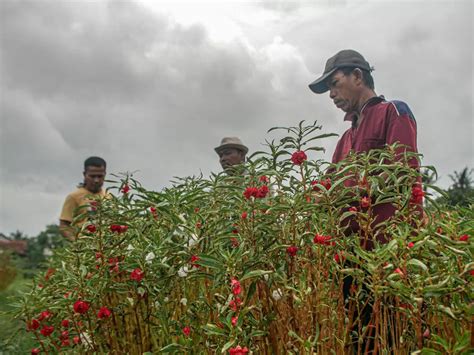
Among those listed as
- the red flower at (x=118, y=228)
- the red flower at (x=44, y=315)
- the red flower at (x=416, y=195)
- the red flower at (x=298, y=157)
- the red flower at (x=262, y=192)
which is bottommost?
the red flower at (x=44, y=315)

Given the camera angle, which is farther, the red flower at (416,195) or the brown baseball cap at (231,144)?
the brown baseball cap at (231,144)

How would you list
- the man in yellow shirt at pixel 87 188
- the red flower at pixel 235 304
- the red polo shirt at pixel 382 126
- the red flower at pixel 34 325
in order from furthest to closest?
the man in yellow shirt at pixel 87 188 < the red polo shirt at pixel 382 126 < the red flower at pixel 34 325 < the red flower at pixel 235 304

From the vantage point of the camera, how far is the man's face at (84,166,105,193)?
4.87 m

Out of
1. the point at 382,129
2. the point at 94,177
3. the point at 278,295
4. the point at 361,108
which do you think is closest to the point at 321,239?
the point at 278,295

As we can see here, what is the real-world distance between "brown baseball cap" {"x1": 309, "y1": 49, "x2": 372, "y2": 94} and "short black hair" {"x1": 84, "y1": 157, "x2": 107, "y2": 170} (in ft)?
8.50

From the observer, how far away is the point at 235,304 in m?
1.58

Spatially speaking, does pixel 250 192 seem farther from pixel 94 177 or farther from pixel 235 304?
pixel 94 177

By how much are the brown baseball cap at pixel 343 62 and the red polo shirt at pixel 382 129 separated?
256mm

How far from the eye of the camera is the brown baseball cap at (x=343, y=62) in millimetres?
2961

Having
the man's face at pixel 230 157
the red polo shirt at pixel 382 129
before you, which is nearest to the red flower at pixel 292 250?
the red polo shirt at pixel 382 129

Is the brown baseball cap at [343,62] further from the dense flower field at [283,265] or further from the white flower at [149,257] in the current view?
the white flower at [149,257]

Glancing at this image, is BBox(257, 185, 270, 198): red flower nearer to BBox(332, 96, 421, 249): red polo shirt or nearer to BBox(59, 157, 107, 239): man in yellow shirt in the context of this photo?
BBox(332, 96, 421, 249): red polo shirt

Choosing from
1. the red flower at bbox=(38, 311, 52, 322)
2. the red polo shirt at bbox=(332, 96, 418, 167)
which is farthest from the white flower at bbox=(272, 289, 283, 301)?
the red flower at bbox=(38, 311, 52, 322)

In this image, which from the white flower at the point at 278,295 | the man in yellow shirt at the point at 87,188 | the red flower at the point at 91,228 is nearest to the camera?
the white flower at the point at 278,295
